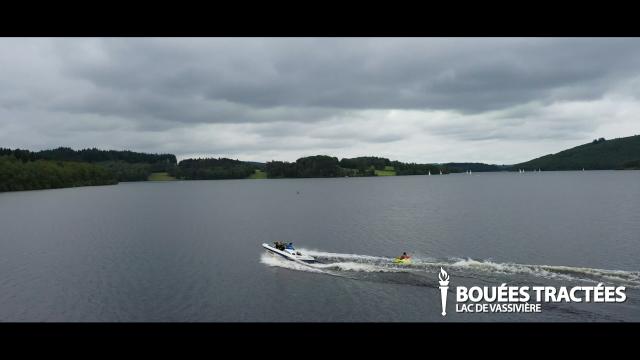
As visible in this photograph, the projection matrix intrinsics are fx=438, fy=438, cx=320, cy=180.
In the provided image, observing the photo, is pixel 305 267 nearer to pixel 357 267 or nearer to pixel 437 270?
pixel 357 267

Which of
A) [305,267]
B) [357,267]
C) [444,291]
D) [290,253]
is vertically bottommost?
[305,267]

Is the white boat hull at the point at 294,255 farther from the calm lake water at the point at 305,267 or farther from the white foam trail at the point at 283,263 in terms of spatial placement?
the calm lake water at the point at 305,267

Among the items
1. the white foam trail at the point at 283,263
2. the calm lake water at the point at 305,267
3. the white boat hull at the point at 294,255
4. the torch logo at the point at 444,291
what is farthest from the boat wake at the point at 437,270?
the torch logo at the point at 444,291

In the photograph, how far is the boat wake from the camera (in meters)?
41.2

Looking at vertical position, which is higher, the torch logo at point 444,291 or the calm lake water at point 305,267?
the torch logo at point 444,291

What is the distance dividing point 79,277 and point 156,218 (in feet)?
192

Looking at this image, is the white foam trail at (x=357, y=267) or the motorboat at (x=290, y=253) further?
the motorboat at (x=290, y=253)

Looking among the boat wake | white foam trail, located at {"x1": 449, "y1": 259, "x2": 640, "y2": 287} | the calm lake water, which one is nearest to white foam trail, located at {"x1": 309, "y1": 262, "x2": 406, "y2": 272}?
the boat wake

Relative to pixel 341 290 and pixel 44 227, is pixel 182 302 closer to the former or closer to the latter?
pixel 341 290

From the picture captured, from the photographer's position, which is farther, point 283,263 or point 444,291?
point 283,263

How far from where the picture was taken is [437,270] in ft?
150

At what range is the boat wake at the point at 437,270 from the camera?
41.2m

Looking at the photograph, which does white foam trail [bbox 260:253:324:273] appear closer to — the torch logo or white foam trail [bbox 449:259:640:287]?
the torch logo

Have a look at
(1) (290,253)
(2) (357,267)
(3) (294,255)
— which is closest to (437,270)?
(2) (357,267)
